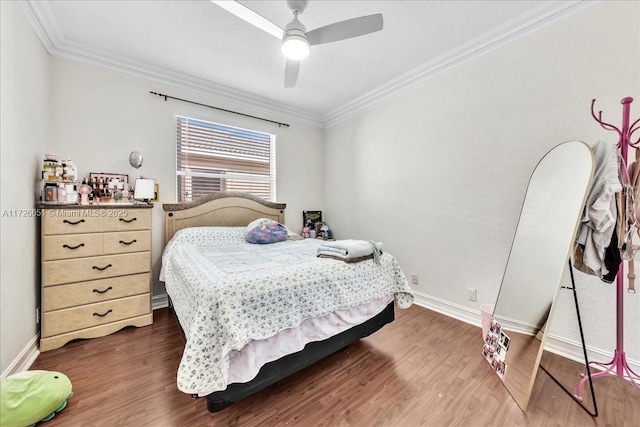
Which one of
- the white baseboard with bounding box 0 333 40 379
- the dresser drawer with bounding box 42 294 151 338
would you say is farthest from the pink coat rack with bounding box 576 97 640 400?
the white baseboard with bounding box 0 333 40 379

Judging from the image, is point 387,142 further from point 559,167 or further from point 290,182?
point 559,167

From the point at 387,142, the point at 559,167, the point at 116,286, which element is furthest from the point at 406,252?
the point at 116,286

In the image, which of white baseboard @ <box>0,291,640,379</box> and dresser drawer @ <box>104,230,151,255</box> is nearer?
white baseboard @ <box>0,291,640,379</box>

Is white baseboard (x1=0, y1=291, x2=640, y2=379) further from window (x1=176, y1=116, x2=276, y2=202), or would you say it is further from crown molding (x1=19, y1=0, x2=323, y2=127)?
crown molding (x1=19, y1=0, x2=323, y2=127)

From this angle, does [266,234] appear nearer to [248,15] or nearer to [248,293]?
[248,293]

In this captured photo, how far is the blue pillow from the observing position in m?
2.85

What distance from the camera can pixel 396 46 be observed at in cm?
246

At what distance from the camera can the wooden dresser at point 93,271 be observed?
6.59ft

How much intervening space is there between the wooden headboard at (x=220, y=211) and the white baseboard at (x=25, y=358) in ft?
4.17

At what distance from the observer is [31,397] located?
50.8 inches

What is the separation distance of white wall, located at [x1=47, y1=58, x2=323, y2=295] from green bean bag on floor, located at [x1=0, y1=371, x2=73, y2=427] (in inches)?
60.7

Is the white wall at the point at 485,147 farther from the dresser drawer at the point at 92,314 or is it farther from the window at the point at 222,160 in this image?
the dresser drawer at the point at 92,314

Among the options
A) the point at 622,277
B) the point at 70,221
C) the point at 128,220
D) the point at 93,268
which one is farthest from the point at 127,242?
the point at 622,277

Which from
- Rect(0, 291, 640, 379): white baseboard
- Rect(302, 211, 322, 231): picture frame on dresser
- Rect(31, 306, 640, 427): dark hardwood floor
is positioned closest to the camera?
Rect(31, 306, 640, 427): dark hardwood floor
